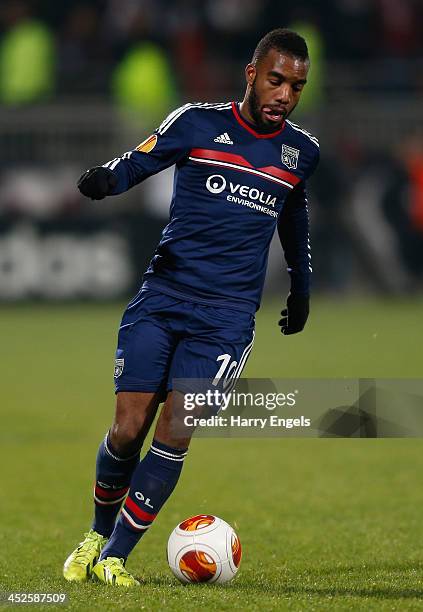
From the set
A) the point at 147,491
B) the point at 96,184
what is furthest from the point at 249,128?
the point at 147,491

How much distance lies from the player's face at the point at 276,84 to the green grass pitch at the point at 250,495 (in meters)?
1.82

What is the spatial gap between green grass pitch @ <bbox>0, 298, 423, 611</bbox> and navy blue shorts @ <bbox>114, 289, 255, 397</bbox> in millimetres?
794

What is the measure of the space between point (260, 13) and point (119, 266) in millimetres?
5175

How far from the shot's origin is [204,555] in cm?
502

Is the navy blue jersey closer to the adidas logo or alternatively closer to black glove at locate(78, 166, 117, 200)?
the adidas logo

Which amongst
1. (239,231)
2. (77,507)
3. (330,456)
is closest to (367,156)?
(330,456)

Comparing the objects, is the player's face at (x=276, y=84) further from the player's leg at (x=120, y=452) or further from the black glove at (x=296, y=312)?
the player's leg at (x=120, y=452)

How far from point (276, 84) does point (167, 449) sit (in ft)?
4.79

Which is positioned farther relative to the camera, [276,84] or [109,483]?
[109,483]

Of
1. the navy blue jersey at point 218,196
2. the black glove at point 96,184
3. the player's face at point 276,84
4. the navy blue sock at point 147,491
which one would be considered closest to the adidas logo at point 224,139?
the navy blue jersey at point 218,196

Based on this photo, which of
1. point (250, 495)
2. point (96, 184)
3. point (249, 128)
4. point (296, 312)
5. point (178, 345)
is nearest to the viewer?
point (96, 184)

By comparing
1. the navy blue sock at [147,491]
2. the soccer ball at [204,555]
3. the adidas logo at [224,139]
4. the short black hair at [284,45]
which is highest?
the short black hair at [284,45]

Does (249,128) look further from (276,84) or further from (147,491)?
(147,491)

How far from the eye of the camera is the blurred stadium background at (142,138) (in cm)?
1612
